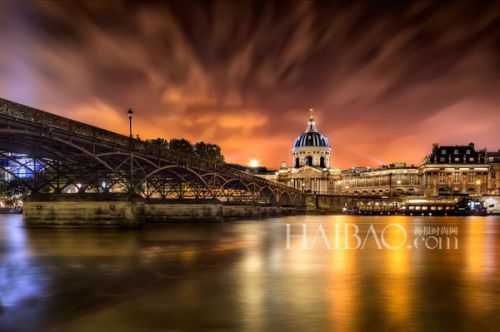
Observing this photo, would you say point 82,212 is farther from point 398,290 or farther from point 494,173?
point 494,173

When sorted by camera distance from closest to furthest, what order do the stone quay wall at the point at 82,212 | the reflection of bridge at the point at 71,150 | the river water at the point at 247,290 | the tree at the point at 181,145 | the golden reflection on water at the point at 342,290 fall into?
the river water at the point at 247,290 < the golden reflection on water at the point at 342,290 < the reflection of bridge at the point at 71,150 < the stone quay wall at the point at 82,212 < the tree at the point at 181,145

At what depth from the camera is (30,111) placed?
32719mm

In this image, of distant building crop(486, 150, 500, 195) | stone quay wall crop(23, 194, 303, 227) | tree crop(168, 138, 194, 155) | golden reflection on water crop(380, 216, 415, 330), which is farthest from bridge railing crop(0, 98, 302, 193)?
distant building crop(486, 150, 500, 195)

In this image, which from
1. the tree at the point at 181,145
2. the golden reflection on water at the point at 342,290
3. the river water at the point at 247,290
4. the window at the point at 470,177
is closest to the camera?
the river water at the point at 247,290

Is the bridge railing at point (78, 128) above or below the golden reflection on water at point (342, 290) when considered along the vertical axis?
above

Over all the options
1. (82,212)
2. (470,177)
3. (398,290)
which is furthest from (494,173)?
(398,290)

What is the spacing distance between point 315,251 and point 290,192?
10713 centimetres

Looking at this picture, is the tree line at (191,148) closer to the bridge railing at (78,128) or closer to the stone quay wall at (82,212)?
the bridge railing at (78,128)

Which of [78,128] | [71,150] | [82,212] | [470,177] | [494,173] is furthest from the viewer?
[494,173]

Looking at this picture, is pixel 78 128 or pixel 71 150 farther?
pixel 71 150

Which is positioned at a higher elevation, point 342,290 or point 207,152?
point 207,152

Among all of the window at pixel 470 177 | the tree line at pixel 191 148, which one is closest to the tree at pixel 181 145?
the tree line at pixel 191 148

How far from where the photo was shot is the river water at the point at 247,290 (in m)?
11.8

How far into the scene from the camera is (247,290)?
16.1 meters
